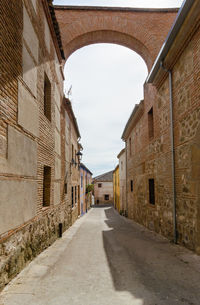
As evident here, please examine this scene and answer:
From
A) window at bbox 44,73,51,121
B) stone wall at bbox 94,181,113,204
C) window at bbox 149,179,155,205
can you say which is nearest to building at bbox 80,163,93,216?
window at bbox 149,179,155,205

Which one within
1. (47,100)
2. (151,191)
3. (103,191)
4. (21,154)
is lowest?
(103,191)

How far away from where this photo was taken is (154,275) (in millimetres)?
3953

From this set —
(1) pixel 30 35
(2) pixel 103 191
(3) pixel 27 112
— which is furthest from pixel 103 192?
(1) pixel 30 35

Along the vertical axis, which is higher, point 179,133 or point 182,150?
point 179,133

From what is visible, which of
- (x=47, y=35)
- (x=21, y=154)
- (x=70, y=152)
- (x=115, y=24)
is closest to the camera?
(x=21, y=154)

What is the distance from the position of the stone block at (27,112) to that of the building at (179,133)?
3662 millimetres

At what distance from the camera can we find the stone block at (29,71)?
15.3ft

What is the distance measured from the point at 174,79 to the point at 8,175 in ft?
17.2

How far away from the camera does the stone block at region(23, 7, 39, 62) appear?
471 cm

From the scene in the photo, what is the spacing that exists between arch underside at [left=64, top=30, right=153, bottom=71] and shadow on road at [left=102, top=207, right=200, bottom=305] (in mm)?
9132

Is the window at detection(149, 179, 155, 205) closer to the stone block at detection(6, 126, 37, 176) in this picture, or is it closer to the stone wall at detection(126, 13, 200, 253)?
the stone wall at detection(126, 13, 200, 253)

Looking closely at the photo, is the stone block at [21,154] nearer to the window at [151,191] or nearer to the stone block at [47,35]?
the stone block at [47,35]

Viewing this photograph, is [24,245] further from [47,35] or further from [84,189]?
[84,189]

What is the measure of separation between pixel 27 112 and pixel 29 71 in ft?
3.02
